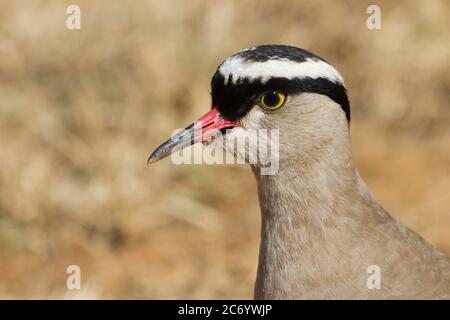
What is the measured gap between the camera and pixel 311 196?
381 centimetres

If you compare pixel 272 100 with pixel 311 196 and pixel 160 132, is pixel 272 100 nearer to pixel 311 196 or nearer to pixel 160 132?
pixel 311 196

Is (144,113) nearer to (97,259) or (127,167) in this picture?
(127,167)

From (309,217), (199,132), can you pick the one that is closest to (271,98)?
(199,132)

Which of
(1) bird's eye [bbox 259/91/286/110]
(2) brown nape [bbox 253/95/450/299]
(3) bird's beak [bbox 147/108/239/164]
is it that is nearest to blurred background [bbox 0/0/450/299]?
(3) bird's beak [bbox 147/108/239/164]

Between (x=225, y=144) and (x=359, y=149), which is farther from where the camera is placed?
(x=359, y=149)

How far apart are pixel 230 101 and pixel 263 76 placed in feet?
0.65

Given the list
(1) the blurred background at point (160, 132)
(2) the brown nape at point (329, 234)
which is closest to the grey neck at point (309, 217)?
(2) the brown nape at point (329, 234)

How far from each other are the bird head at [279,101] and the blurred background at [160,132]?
210 centimetres

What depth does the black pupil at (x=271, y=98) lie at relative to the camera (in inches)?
153

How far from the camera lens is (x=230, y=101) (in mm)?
3914

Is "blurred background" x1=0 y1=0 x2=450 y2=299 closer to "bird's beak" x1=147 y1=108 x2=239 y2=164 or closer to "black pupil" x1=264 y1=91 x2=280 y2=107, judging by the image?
"bird's beak" x1=147 y1=108 x2=239 y2=164

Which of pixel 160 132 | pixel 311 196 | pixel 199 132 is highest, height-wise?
pixel 160 132
